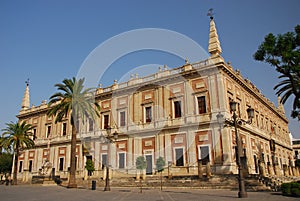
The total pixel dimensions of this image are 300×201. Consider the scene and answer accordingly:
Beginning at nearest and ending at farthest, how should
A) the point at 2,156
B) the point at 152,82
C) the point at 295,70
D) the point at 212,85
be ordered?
the point at 295,70 < the point at 212,85 < the point at 152,82 < the point at 2,156

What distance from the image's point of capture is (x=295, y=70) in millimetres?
15836

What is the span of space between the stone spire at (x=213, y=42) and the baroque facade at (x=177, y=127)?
0.09 metres

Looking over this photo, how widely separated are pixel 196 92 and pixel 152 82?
15.6 feet

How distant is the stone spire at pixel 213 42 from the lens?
77.0ft

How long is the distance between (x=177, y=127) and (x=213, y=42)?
320 inches

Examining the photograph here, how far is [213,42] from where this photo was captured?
2388 centimetres

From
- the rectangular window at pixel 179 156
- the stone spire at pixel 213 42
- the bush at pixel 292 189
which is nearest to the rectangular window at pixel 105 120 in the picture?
the rectangular window at pixel 179 156

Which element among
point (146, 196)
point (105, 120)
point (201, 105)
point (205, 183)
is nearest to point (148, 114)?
point (201, 105)

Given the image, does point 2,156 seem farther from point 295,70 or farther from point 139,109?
point 295,70

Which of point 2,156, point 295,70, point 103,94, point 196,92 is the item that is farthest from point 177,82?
point 2,156

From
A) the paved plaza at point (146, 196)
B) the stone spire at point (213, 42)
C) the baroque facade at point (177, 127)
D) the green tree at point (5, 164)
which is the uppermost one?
the stone spire at point (213, 42)

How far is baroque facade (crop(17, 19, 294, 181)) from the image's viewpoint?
22.2 meters

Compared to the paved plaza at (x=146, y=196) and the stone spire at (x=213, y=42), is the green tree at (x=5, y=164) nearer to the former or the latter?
the paved plaza at (x=146, y=196)

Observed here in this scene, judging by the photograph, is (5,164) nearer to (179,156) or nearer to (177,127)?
(179,156)
